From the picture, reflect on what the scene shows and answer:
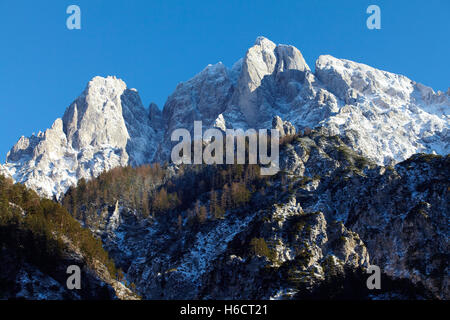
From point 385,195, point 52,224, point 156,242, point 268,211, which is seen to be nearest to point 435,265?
point 385,195

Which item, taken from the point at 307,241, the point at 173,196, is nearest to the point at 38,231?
the point at 307,241

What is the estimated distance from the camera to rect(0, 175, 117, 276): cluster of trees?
115m

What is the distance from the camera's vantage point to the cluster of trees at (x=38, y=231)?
115 metres

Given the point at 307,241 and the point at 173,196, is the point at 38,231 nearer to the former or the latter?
the point at 307,241

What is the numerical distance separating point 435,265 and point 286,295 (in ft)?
125

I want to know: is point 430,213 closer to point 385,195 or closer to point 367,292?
point 385,195

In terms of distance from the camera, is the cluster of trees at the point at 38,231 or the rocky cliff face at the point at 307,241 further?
the rocky cliff face at the point at 307,241

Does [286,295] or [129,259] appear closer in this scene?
[286,295]

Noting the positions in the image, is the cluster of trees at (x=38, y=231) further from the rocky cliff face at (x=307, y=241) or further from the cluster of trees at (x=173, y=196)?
the cluster of trees at (x=173, y=196)

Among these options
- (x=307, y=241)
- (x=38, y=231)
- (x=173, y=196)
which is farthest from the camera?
(x=173, y=196)

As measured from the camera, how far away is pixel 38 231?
386 feet

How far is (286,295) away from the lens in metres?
124

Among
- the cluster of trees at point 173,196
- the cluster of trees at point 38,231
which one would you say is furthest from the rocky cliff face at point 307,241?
the cluster of trees at point 38,231
